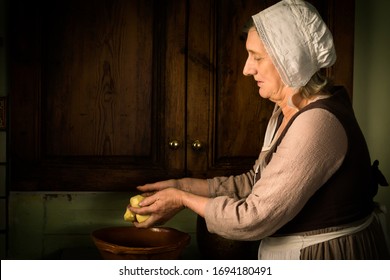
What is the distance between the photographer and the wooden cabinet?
4.73 ft

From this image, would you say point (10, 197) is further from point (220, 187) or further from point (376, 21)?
point (376, 21)

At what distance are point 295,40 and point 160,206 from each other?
1.44ft

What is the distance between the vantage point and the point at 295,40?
42.8 inches

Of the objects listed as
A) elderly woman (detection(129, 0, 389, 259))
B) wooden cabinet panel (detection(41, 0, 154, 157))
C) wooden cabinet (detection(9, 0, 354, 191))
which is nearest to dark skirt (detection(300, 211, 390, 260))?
elderly woman (detection(129, 0, 389, 259))

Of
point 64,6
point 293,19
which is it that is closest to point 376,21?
point 293,19

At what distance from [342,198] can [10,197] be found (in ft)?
3.04

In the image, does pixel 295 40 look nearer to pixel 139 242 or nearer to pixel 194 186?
pixel 194 186

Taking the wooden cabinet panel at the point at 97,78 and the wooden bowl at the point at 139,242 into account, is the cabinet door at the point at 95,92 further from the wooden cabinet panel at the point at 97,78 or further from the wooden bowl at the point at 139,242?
the wooden bowl at the point at 139,242

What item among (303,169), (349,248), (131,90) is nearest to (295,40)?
(303,169)

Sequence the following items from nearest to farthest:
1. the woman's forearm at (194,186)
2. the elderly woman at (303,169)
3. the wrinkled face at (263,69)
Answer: the elderly woman at (303,169), the wrinkled face at (263,69), the woman's forearm at (194,186)

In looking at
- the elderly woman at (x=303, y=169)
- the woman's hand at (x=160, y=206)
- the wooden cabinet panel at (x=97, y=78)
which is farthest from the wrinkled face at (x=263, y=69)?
the wooden cabinet panel at (x=97, y=78)

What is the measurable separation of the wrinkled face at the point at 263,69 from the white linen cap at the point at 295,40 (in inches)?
1.4

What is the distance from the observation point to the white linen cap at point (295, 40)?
1.09 metres

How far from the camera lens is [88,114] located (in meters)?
1.47
